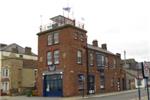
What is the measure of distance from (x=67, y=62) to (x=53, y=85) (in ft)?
13.5

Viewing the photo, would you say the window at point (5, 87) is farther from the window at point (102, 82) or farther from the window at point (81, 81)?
the window at point (102, 82)

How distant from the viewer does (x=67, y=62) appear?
3938 centimetres

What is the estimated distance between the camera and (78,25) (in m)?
43.1

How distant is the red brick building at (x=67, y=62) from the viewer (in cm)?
3956

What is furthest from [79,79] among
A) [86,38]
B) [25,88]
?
[25,88]

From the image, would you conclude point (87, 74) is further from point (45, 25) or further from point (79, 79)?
point (45, 25)

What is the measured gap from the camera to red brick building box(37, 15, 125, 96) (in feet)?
130

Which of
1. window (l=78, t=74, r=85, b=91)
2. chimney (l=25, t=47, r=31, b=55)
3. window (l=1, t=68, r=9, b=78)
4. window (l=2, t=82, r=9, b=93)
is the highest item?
chimney (l=25, t=47, r=31, b=55)

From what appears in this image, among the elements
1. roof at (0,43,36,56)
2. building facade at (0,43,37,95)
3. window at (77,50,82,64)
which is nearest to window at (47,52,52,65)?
window at (77,50,82,64)

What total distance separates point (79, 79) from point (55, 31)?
24.3 feet

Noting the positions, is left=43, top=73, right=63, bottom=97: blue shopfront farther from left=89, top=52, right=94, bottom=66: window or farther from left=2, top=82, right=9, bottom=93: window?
left=2, top=82, right=9, bottom=93: window

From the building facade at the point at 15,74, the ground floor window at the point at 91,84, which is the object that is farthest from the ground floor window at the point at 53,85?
the building facade at the point at 15,74

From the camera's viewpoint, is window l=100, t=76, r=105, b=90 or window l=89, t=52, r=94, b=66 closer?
window l=89, t=52, r=94, b=66

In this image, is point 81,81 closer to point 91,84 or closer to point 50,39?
point 91,84
